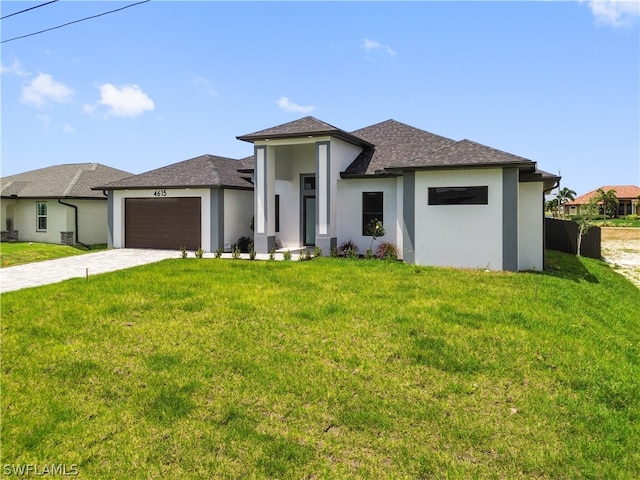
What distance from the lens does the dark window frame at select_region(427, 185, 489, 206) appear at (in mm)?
13523

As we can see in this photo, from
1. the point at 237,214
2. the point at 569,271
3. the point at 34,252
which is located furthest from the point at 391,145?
the point at 34,252

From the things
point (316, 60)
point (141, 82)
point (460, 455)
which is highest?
point (316, 60)

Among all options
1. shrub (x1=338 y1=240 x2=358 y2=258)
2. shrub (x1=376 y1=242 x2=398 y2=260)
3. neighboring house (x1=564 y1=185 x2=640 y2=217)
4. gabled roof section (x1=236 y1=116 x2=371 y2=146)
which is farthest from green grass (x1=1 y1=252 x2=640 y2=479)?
neighboring house (x1=564 y1=185 x2=640 y2=217)

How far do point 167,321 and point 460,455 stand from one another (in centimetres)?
566

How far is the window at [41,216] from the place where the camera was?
24.7m

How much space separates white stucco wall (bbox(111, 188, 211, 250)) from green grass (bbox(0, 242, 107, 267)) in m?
2.78

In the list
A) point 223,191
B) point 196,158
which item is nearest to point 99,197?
point 196,158

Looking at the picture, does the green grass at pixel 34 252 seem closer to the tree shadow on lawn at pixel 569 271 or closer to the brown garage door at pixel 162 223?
the brown garage door at pixel 162 223

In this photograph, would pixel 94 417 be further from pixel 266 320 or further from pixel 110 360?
pixel 266 320

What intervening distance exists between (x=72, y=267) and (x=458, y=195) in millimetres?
13071

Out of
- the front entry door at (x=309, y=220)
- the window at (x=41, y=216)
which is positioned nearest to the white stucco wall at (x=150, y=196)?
the front entry door at (x=309, y=220)

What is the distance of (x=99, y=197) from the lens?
24578mm

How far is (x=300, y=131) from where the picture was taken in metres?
16.4

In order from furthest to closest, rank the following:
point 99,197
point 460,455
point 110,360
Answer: point 99,197 → point 110,360 → point 460,455
